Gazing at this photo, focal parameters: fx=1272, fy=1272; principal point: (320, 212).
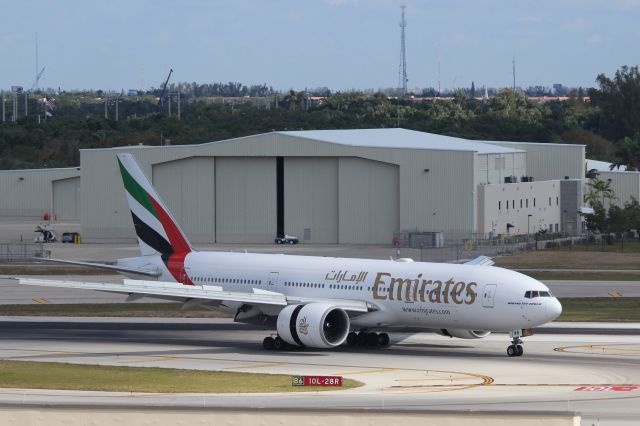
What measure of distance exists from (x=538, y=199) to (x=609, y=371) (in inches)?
3307

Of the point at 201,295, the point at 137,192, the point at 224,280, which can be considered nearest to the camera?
the point at 201,295

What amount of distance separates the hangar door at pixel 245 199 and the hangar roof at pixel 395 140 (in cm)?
499

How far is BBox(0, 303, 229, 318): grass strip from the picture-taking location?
7112 centimetres

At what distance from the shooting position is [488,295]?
52.8 metres

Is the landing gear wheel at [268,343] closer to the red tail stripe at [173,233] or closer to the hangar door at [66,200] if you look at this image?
the red tail stripe at [173,233]

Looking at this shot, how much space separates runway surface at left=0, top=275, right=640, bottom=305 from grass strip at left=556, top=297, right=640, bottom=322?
3015mm

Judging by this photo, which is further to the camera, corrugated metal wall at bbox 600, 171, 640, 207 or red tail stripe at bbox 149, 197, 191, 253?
corrugated metal wall at bbox 600, 171, 640, 207

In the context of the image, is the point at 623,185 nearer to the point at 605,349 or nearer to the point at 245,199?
the point at 245,199

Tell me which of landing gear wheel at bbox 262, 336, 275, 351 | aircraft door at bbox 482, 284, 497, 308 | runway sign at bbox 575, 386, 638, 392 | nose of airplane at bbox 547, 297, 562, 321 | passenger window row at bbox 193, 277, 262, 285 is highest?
passenger window row at bbox 193, 277, 262, 285

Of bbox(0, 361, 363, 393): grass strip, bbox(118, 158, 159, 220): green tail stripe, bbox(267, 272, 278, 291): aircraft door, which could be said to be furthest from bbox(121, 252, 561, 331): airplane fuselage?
bbox(0, 361, 363, 393): grass strip

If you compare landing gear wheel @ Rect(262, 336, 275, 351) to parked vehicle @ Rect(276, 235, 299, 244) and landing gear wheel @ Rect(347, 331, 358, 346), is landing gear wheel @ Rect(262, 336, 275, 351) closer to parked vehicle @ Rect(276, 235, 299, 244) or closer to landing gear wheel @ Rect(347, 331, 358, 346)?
landing gear wheel @ Rect(347, 331, 358, 346)

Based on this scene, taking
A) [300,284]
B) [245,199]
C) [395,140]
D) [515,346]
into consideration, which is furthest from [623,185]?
[515,346]

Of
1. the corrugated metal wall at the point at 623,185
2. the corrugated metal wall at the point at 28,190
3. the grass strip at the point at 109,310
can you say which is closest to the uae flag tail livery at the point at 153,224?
the grass strip at the point at 109,310

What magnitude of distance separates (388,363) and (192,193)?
2957 inches
